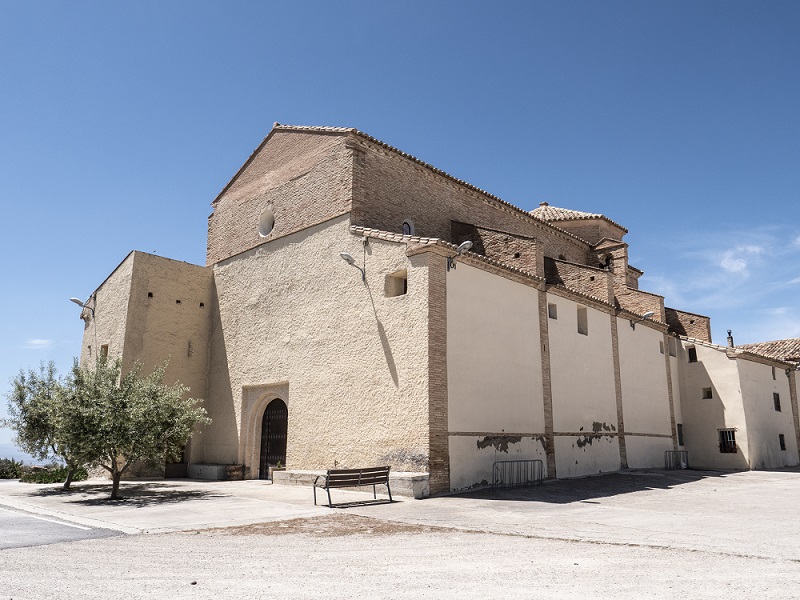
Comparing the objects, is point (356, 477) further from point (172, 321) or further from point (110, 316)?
point (110, 316)

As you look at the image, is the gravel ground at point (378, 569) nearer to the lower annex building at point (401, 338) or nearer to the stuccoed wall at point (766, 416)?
the lower annex building at point (401, 338)

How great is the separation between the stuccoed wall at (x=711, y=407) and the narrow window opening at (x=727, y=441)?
14 cm

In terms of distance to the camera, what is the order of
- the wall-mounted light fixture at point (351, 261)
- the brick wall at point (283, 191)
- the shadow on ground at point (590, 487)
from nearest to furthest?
the shadow on ground at point (590, 487)
the wall-mounted light fixture at point (351, 261)
the brick wall at point (283, 191)

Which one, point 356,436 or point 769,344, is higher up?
point 769,344

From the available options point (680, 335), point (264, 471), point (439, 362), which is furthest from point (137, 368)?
point (680, 335)

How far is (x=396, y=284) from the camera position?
1565 centimetres

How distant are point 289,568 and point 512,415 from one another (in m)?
10.3

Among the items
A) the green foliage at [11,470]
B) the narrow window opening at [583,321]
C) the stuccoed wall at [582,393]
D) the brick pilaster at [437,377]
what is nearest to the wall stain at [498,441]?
the brick pilaster at [437,377]

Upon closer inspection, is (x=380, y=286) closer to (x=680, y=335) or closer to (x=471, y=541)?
(x=471, y=541)

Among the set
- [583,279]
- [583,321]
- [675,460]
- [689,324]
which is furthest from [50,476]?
[689,324]

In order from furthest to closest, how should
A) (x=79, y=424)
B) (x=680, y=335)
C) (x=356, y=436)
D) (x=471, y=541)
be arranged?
(x=680, y=335), (x=356, y=436), (x=79, y=424), (x=471, y=541)

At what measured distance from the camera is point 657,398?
2423cm

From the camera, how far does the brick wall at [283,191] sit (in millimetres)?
17828

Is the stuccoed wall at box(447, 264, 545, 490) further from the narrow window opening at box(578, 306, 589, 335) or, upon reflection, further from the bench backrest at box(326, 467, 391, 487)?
the narrow window opening at box(578, 306, 589, 335)
